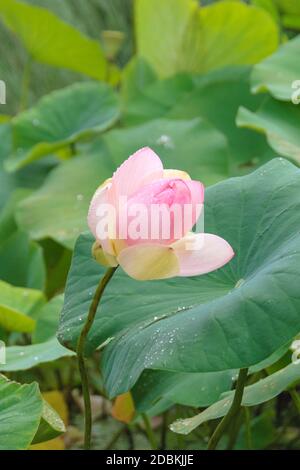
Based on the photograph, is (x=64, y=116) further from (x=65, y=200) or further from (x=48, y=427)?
(x=48, y=427)

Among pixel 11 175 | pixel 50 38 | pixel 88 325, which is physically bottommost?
pixel 11 175

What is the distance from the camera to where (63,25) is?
5.94 feet

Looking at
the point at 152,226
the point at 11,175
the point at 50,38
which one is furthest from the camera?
the point at 50,38

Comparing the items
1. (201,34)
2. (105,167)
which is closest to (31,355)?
(105,167)

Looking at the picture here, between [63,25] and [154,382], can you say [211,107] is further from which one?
[154,382]

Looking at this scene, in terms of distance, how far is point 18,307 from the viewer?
1207 mm

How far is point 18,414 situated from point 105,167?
899mm

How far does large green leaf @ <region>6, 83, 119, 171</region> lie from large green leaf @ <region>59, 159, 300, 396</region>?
900 mm

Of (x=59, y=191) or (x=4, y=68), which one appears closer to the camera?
(x=59, y=191)

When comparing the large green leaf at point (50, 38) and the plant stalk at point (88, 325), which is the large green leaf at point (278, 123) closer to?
the plant stalk at point (88, 325)

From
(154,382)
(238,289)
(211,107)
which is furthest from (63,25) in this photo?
(238,289)

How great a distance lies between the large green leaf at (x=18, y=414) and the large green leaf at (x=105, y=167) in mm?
672

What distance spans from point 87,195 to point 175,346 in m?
0.87

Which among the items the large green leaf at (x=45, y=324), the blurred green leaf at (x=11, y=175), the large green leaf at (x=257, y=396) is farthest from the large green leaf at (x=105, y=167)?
the large green leaf at (x=257, y=396)
